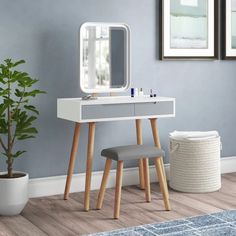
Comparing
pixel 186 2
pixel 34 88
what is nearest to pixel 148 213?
pixel 34 88

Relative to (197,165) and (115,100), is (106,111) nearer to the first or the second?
(115,100)

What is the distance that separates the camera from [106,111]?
3711mm

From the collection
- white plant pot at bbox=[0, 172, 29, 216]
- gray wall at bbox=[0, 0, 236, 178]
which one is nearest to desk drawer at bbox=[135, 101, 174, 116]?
gray wall at bbox=[0, 0, 236, 178]

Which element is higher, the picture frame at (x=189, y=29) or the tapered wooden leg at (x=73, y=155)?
the picture frame at (x=189, y=29)

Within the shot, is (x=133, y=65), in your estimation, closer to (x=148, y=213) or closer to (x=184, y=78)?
(x=184, y=78)

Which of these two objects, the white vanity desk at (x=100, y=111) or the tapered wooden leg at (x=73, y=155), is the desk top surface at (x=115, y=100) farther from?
the tapered wooden leg at (x=73, y=155)

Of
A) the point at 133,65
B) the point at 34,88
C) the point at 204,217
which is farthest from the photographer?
the point at 133,65

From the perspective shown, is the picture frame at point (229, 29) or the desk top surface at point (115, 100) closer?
the desk top surface at point (115, 100)

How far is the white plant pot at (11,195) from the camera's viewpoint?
3.58 meters

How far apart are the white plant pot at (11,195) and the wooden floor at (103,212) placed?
5 cm

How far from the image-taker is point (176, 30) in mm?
4551

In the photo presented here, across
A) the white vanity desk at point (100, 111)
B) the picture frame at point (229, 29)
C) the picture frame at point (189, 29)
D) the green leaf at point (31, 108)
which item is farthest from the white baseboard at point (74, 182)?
the picture frame at point (229, 29)

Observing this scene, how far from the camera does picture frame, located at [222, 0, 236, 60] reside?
479 centimetres

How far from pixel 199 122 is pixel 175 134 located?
16.8 inches
